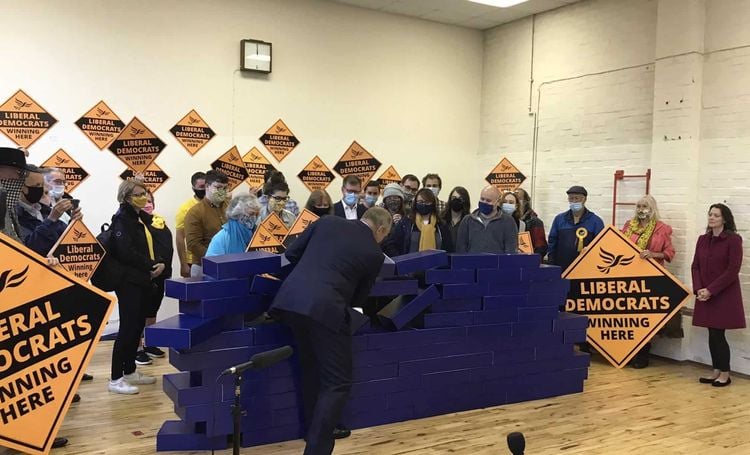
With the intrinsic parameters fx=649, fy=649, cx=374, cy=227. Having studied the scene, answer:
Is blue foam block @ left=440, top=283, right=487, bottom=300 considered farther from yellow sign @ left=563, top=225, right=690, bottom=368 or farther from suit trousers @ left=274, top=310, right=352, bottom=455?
yellow sign @ left=563, top=225, right=690, bottom=368

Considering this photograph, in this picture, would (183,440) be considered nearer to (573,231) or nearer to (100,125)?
(100,125)

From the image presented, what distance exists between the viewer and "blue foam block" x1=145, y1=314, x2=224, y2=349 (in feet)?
11.3

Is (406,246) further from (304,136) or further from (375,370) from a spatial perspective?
(304,136)

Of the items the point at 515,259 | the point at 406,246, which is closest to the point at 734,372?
the point at 515,259

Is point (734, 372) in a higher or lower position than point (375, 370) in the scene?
lower

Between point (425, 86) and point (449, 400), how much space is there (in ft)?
16.5

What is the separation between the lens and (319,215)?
5906 mm

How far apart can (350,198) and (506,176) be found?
101 inches

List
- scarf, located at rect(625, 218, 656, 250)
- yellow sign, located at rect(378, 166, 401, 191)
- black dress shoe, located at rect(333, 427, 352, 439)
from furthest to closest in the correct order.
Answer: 1. yellow sign, located at rect(378, 166, 401, 191)
2. scarf, located at rect(625, 218, 656, 250)
3. black dress shoe, located at rect(333, 427, 352, 439)

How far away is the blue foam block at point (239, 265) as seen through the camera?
368 centimetres

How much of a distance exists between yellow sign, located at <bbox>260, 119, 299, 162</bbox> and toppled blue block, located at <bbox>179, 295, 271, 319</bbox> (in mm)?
3813

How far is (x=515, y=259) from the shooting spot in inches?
186

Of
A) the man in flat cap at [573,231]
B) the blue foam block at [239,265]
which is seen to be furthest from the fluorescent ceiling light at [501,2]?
the blue foam block at [239,265]

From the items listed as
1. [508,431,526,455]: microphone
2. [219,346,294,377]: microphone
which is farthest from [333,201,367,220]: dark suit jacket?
[508,431,526,455]: microphone
